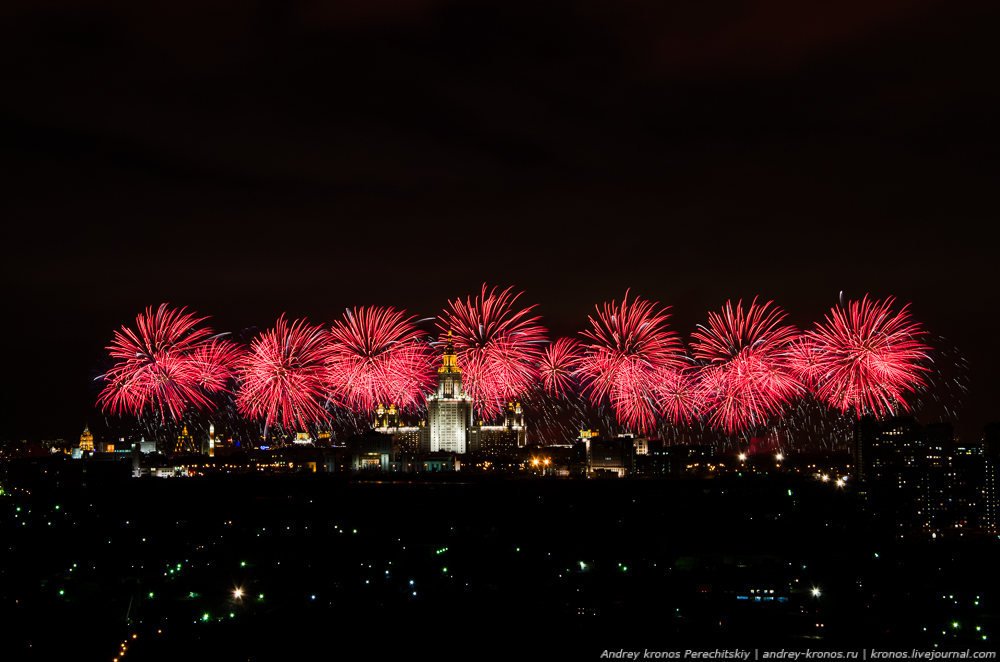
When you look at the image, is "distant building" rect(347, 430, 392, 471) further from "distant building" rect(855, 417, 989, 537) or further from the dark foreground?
"distant building" rect(855, 417, 989, 537)

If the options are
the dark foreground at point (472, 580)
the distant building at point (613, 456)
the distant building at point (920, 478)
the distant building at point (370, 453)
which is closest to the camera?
the dark foreground at point (472, 580)

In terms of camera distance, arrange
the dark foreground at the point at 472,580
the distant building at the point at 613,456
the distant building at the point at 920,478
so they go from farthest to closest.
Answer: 1. the distant building at the point at 613,456
2. the distant building at the point at 920,478
3. the dark foreground at the point at 472,580

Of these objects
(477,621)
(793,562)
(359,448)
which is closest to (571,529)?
(793,562)

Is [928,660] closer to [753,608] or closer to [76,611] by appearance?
[753,608]

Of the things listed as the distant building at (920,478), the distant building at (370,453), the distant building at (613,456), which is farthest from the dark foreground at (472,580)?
the distant building at (370,453)

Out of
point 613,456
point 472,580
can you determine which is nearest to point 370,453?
point 613,456

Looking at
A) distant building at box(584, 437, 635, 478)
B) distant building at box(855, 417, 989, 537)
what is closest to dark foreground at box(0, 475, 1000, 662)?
distant building at box(855, 417, 989, 537)

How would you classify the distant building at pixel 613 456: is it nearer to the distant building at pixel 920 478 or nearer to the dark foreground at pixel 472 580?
the distant building at pixel 920 478

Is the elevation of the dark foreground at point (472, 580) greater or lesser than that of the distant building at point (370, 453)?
lesser
